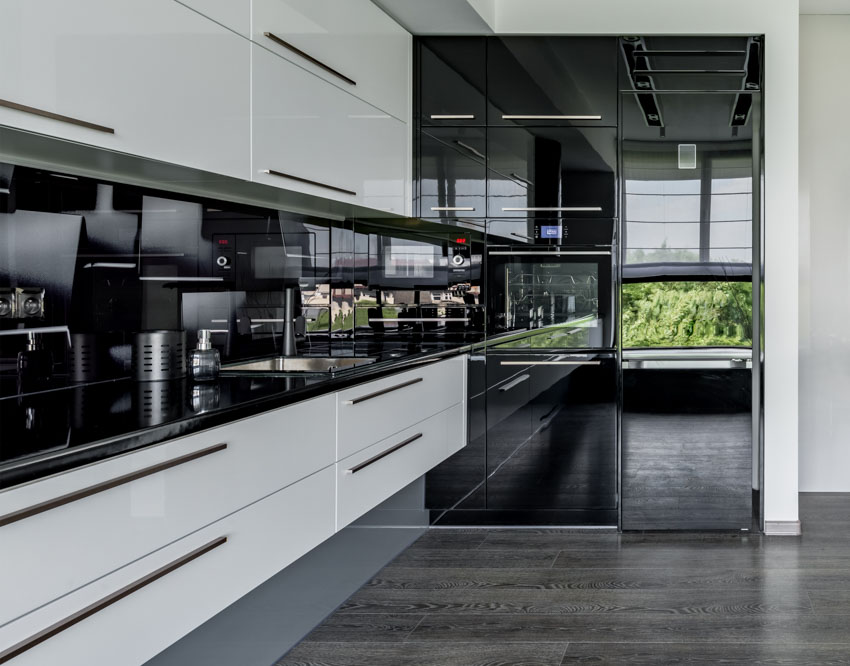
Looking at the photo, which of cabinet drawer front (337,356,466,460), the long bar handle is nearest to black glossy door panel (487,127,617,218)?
cabinet drawer front (337,356,466,460)

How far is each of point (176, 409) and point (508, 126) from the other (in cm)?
283

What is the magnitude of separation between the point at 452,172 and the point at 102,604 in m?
3.10

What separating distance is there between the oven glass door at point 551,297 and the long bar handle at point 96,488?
2679mm

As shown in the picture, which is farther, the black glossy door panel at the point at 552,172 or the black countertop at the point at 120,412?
the black glossy door panel at the point at 552,172

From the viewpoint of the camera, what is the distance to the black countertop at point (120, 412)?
4.50ft

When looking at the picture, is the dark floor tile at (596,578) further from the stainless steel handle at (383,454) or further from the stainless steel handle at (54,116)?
the stainless steel handle at (54,116)

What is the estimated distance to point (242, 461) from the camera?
1.99 meters

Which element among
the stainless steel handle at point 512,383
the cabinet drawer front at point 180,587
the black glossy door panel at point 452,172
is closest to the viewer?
the cabinet drawer front at point 180,587

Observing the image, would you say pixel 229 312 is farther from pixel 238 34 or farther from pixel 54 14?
pixel 54 14

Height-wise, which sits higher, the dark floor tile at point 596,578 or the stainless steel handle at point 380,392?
the stainless steel handle at point 380,392

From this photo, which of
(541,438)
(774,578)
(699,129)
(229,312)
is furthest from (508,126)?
(774,578)

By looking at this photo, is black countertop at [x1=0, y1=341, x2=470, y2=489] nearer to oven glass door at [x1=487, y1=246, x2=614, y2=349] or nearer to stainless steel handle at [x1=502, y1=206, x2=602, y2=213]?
oven glass door at [x1=487, y1=246, x2=614, y2=349]

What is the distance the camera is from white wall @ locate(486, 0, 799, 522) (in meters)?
4.13

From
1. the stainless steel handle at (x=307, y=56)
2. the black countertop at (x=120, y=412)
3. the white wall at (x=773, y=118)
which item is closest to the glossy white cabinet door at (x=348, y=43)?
the stainless steel handle at (x=307, y=56)
